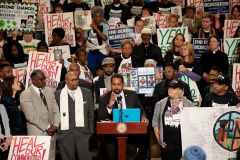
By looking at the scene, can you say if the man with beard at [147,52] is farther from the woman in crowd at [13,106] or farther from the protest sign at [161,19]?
the woman in crowd at [13,106]

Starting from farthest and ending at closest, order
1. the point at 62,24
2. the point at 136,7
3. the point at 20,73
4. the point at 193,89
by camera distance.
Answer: the point at 136,7
the point at 62,24
the point at 20,73
the point at 193,89

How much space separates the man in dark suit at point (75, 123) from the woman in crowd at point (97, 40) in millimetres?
3027

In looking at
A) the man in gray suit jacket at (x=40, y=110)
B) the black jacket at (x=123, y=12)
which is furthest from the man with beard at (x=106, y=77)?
the black jacket at (x=123, y=12)

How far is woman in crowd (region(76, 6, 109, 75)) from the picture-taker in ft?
35.1

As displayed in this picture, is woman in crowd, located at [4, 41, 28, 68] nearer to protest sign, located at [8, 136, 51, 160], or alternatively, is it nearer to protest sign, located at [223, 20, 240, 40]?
protest sign, located at [8, 136, 51, 160]

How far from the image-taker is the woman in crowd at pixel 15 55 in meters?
10.2

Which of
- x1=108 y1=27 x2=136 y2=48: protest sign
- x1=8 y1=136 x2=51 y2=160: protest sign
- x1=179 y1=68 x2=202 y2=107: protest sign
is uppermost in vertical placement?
x1=108 y1=27 x2=136 y2=48: protest sign

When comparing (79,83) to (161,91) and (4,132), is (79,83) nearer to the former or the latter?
(161,91)

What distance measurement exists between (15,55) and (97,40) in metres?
1.95

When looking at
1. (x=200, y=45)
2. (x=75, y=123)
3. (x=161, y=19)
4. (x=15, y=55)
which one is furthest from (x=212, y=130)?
(x=161, y=19)

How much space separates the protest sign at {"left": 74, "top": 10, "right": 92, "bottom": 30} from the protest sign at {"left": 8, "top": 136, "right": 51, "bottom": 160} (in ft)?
14.8

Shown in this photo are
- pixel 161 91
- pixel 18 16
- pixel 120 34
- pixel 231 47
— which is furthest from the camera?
pixel 18 16

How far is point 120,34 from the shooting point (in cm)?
1028

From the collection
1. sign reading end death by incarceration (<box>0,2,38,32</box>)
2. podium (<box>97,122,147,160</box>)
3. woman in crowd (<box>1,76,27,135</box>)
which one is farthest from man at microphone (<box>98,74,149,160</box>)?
sign reading end death by incarceration (<box>0,2,38,32</box>)
